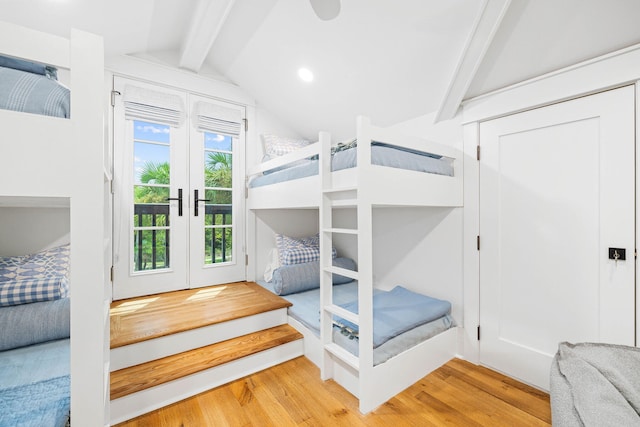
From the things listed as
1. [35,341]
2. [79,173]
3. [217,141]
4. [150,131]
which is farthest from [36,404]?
[217,141]

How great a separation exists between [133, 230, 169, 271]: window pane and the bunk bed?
1.38 metres

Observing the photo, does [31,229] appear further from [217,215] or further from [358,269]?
[358,269]

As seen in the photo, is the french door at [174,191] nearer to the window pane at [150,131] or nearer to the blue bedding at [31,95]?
the window pane at [150,131]

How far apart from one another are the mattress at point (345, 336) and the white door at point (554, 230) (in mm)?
401

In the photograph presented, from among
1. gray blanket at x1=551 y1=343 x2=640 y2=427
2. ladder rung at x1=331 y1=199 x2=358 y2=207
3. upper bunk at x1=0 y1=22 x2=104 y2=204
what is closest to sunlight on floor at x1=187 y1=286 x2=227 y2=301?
ladder rung at x1=331 y1=199 x2=358 y2=207

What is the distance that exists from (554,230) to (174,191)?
121 inches

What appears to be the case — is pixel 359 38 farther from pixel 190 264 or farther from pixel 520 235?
pixel 190 264

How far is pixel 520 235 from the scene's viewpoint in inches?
73.7

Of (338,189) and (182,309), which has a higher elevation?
(338,189)

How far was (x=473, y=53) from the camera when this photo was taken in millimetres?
1748

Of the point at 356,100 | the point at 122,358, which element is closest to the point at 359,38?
the point at 356,100

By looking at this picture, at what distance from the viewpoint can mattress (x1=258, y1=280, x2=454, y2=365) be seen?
1.71m

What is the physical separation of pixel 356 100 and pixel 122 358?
257cm

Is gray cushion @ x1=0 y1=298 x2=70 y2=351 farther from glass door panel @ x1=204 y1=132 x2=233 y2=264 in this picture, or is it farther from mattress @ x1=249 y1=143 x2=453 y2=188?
mattress @ x1=249 y1=143 x2=453 y2=188
